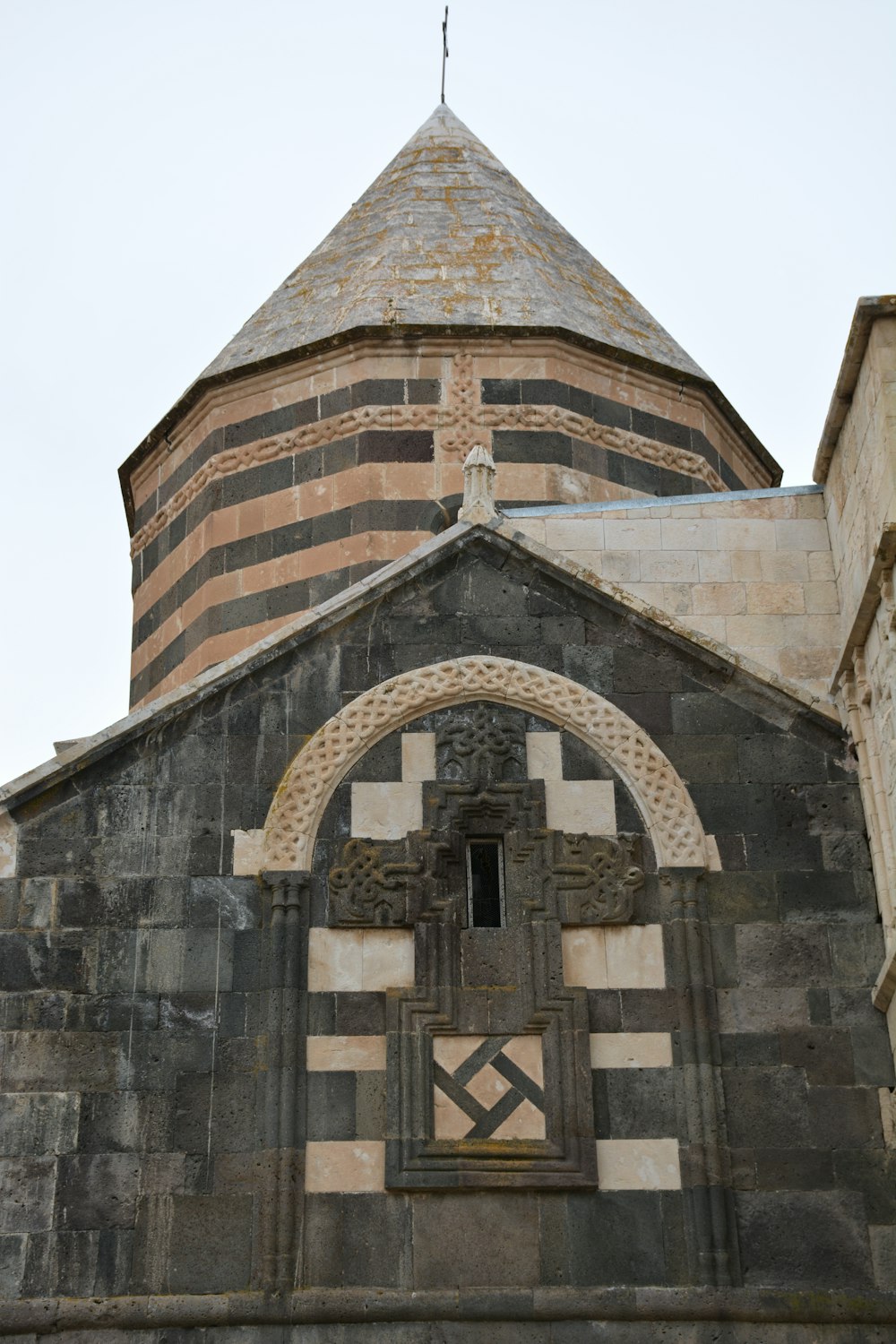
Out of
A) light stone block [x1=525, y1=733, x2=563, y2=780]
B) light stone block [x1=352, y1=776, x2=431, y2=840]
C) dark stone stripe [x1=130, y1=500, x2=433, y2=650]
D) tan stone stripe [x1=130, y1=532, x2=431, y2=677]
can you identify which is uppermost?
dark stone stripe [x1=130, y1=500, x2=433, y2=650]

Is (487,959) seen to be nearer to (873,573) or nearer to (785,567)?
(873,573)

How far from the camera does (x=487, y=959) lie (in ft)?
39.7

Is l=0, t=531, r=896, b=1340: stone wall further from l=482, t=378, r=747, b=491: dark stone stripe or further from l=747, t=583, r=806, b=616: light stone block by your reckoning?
l=482, t=378, r=747, b=491: dark stone stripe

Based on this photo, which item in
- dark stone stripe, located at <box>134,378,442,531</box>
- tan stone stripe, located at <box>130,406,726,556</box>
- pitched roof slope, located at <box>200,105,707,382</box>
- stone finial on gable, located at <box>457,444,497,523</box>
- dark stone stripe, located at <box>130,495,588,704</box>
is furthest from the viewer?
pitched roof slope, located at <box>200,105,707,382</box>

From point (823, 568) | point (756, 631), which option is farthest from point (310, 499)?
point (823, 568)

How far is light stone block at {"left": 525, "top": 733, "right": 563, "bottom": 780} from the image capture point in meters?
12.7

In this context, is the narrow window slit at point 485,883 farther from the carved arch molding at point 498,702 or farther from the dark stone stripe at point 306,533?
the dark stone stripe at point 306,533

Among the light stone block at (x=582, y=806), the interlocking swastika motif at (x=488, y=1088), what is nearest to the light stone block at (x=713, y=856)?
the light stone block at (x=582, y=806)

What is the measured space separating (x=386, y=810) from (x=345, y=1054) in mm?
1501

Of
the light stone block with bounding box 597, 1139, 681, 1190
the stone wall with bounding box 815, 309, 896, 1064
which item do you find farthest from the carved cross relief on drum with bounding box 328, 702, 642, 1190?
the stone wall with bounding box 815, 309, 896, 1064

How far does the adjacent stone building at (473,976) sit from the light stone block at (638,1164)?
0.7 inches

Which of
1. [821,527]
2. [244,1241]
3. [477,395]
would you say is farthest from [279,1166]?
[477,395]

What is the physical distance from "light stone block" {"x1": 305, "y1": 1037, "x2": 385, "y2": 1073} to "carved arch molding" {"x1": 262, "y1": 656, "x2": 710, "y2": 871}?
1.05m

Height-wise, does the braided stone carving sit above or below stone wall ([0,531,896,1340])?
above
